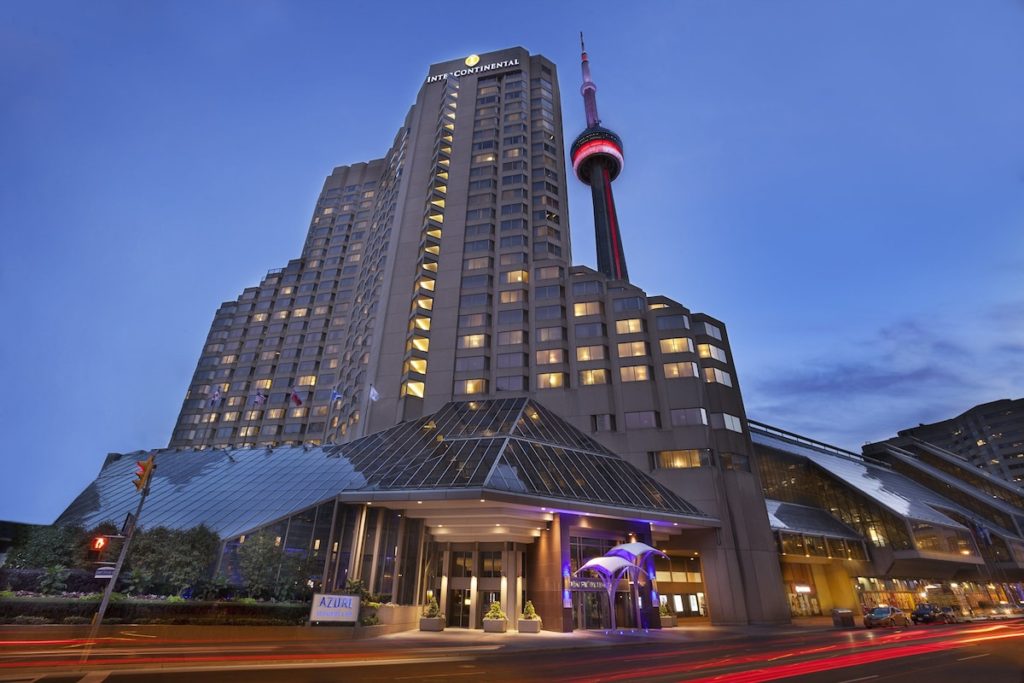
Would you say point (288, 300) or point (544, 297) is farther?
point (288, 300)

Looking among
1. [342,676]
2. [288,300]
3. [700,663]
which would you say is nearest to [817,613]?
[700,663]

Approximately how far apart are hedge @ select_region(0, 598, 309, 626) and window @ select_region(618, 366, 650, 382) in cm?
4262

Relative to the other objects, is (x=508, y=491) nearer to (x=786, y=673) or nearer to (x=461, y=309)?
(x=786, y=673)

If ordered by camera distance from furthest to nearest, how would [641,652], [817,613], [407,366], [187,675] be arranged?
1. [407,366]
2. [817,613]
3. [641,652]
4. [187,675]

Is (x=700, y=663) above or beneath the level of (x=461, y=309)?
beneath

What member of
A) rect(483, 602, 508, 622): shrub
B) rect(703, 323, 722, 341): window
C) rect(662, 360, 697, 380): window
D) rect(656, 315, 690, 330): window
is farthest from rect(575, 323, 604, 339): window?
rect(483, 602, 508, 622): shrub

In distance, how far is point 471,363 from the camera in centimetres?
6869

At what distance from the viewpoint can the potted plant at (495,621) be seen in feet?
122

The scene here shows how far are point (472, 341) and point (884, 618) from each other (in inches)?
2048

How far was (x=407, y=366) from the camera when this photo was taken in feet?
225

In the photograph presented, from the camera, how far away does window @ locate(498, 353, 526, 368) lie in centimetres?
6800

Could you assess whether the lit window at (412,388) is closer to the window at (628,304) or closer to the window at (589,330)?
the window at (589,330)

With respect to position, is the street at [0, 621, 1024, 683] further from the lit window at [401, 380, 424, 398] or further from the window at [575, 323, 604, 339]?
the window at [575, 323, 604, 339]

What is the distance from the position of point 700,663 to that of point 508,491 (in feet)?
57.8
